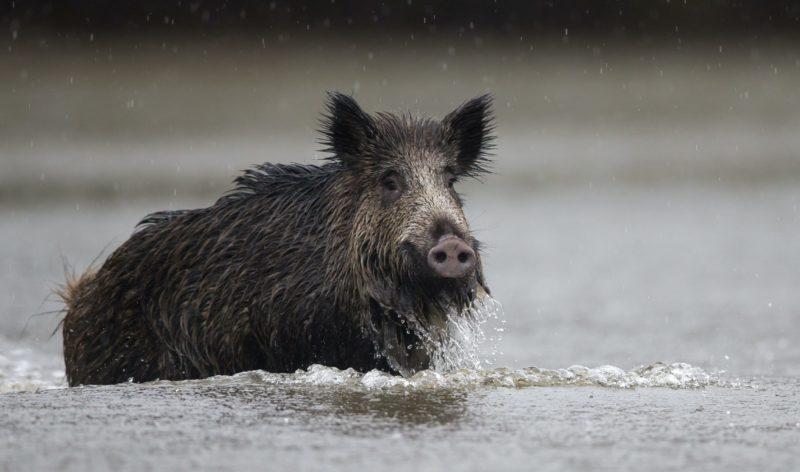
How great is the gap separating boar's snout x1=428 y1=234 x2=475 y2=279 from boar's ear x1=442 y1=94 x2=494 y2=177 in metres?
1.02

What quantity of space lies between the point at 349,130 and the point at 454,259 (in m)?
1.17

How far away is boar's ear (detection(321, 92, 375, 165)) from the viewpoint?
7.21m

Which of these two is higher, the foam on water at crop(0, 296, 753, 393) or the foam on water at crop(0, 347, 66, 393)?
the foam on water at crop(0, 347, 66, 393)

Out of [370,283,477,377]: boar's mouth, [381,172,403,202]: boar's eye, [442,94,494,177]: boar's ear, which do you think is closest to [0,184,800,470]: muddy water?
[370,283,477,377]: boar's mouth

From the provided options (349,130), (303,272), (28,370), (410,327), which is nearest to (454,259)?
(410,327)

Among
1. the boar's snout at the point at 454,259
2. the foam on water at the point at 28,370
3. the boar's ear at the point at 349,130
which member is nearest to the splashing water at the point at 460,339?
the boar's snout at the point at 454,259

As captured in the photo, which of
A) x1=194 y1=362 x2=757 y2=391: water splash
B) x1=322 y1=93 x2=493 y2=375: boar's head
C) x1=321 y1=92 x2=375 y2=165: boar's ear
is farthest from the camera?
x1=321 y1=92 x2=375 y2=165: boar's ear

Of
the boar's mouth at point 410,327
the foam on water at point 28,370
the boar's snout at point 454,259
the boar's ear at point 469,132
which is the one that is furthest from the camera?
the foam on water at point 28,370

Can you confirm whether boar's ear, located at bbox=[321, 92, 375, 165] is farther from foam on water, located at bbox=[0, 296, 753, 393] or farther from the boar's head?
foam on water, located at bbox=[0, 296, 753, 393]

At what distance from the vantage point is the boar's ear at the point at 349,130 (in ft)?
23.7

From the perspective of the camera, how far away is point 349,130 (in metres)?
7.25

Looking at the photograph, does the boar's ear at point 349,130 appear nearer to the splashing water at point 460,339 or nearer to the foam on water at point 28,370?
the splashing water at point 460,339

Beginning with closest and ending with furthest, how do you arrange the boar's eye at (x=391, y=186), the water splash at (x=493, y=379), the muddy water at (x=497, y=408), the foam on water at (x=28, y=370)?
the muddy water at (x=497, y=408) → the water splash at (x=493, y=379) → the boar's eye at (x=391, y=186) → the foam on water at (x=28, y=370)

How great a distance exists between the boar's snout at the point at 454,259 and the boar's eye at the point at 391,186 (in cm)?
61
